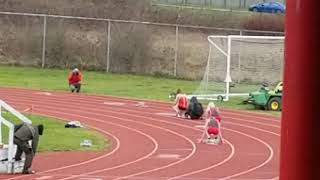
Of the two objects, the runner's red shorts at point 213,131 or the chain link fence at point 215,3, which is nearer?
the runner's red shorts at point 213,131

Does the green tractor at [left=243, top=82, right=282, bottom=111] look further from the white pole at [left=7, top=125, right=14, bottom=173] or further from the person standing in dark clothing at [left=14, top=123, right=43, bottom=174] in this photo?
the white pole at [left=7, top=125, right=14, bottom=173]

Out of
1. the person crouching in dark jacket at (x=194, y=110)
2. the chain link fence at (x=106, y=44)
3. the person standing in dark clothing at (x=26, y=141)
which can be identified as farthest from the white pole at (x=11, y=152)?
the chain link fence at (x=106, y=44)

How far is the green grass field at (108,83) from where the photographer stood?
101 ft

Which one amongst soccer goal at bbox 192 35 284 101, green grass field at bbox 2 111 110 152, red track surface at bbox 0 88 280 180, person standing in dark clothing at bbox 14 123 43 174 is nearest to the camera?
person standing in dark clothing at bbox 14 123 43 174

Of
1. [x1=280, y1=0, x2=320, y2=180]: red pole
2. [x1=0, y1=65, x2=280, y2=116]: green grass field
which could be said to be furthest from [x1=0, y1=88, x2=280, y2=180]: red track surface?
[x1=280, y1=0, x2=320, y2=180]: red pole

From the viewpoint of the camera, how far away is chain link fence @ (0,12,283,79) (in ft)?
140

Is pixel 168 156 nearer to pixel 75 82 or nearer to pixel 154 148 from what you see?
pixel 154 148

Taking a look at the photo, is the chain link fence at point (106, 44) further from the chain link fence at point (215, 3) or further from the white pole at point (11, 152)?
the white pole at point (11, 152)

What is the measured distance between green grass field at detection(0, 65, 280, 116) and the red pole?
77.6 feet

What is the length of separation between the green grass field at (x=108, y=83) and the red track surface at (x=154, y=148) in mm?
4001

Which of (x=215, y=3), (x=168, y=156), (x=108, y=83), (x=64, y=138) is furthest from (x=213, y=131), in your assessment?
(x=215, y=3)

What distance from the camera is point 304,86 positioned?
5.96 ft

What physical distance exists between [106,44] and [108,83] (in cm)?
805

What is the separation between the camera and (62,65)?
43312 millimetres
